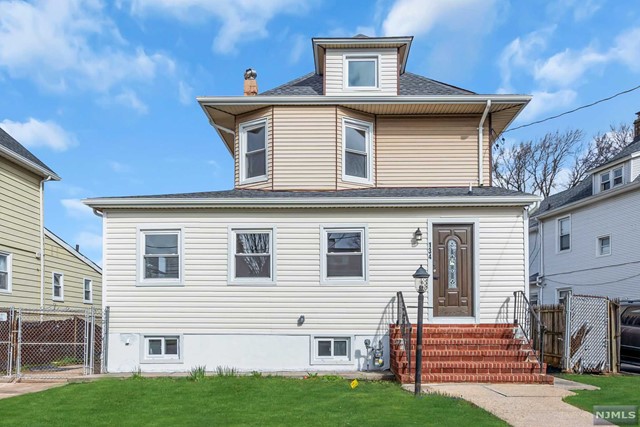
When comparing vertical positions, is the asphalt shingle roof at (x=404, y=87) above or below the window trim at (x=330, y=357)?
above

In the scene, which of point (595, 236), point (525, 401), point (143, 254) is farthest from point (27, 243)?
point (595, 236)

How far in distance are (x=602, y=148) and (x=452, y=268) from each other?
2488 centimetres

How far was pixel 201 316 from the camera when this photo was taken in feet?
34.7

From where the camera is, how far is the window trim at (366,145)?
12305 mm

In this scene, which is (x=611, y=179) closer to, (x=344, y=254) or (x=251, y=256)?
(x=344, y=254)

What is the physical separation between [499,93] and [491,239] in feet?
12.2

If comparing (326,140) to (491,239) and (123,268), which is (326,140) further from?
(123,268)

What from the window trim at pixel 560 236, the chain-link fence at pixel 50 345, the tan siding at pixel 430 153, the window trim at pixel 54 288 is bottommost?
the chain-link fence at pixel 50 345

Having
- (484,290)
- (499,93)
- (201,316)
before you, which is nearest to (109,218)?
(201,316)

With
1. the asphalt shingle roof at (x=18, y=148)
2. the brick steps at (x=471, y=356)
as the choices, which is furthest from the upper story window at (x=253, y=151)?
the asphalt shingle roof at (x=18, y=148)

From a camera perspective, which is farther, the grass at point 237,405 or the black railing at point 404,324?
the black railing at point 404,324

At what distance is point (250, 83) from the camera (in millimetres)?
13352

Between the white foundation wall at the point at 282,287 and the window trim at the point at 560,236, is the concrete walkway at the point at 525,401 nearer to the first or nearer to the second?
the white foundation wall at the point at 282,287

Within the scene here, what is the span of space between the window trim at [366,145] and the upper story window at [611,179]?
11454mm
